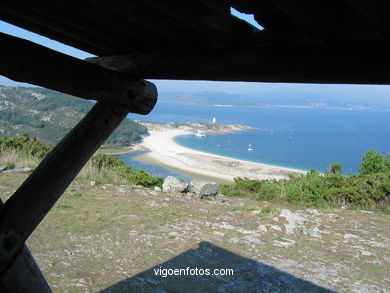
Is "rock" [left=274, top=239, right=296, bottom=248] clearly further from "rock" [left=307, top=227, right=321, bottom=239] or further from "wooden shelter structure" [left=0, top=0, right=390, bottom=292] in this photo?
"wooden shelter structure" [left=0, top=0, right=390, bottom=292]

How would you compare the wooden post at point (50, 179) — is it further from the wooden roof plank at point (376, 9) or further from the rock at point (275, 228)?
the rock at point (275, 228)

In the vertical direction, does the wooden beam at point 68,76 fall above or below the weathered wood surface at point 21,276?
above

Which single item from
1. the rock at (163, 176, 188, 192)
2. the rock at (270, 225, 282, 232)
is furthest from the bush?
the rock at (270, 225, 282, 232)

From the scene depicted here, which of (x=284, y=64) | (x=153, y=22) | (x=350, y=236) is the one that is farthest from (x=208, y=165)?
(x=284, y=64)

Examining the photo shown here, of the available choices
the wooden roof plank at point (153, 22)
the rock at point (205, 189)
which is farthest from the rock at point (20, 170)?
the wooden roof plank at point (153, 22)

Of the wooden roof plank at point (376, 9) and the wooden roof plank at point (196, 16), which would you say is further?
the wooden roof plank at point (196, 16)

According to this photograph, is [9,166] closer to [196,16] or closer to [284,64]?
[196,16]

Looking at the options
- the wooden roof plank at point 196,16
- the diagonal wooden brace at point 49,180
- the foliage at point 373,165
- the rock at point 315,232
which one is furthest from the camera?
the foliage at point 373,165
